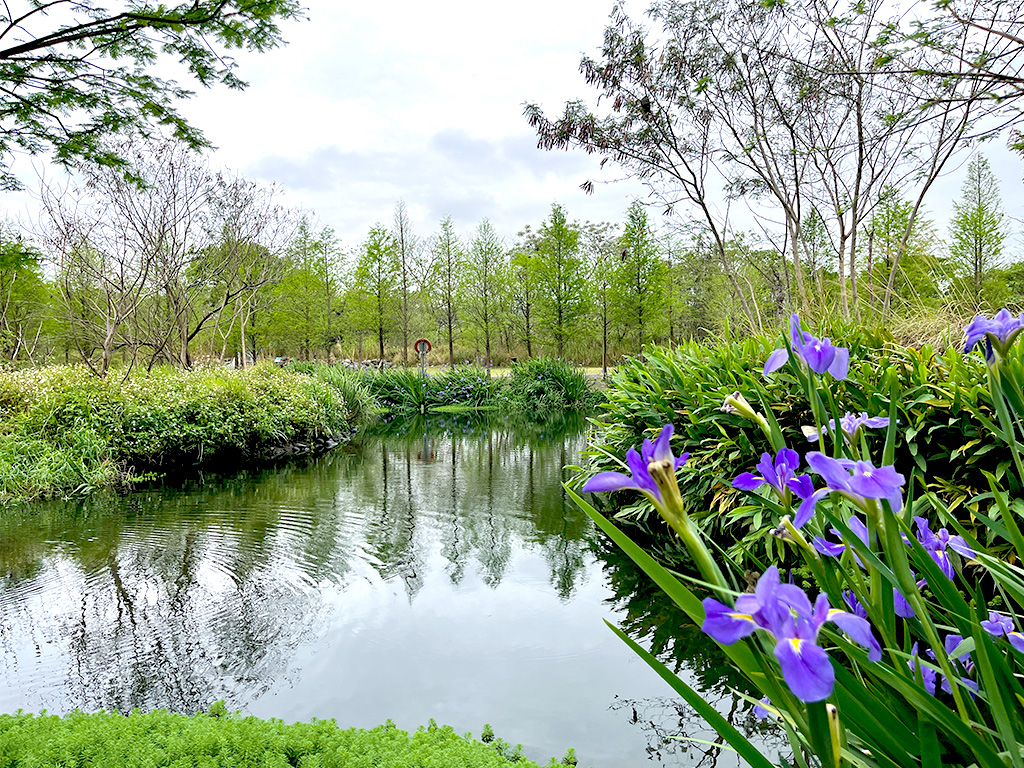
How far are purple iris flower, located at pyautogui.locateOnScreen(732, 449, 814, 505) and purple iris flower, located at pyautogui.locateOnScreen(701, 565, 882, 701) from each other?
0.19 metres

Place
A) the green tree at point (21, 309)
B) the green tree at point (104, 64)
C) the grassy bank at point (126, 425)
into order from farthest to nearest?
the green tree at point (21, 309) → the grassy bank at point (126, 425) → the green tree at point (104, 64)

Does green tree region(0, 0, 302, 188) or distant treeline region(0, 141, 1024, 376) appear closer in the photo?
green tree region(0, 0, 302, 188)

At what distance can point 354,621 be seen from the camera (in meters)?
3.62

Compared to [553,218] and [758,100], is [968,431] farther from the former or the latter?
[553,218]

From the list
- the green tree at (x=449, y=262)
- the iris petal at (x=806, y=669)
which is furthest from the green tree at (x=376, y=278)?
the iris petal at (x=806, y=669)

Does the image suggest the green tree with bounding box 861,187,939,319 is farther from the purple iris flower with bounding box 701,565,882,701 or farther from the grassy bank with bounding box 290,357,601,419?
the grassy bank with bounding box 290,357,601,419

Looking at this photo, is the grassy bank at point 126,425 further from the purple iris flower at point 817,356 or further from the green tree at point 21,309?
the green tree at point 21,309

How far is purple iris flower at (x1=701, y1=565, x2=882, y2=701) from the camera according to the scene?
1.36 feet

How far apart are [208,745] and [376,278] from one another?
22916mm

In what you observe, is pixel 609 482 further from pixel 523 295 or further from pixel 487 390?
pixel 523 295

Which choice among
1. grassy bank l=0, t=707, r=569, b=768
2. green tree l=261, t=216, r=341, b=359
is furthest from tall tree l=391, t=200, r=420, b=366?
grassy bank l=0, t=707, r=569, b=768

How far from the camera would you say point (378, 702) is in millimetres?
2785

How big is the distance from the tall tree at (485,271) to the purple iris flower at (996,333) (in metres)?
24.3

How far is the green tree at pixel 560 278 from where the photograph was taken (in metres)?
20.3
